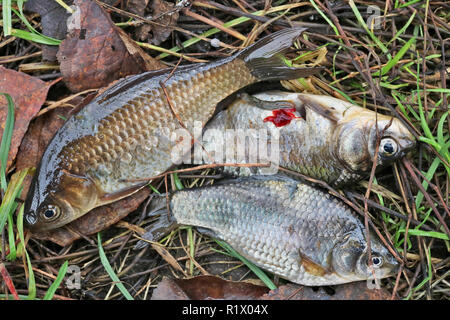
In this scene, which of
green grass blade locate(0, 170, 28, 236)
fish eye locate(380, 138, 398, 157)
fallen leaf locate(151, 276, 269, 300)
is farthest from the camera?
fallen leaf locate(151, 276, 269, 300)

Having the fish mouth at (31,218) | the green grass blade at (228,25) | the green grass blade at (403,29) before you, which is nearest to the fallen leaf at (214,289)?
the fish mouth at (31,218)

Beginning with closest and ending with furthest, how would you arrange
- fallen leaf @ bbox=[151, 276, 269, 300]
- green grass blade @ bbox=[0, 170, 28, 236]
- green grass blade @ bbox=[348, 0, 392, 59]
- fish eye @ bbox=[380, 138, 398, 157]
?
fish eye @ bbox=[380, 138, 398, 157], green grass blade @ bbox=[0, 170, 28, 236], fallen leaf @ bbox=[151, 276, 269, 300], green grass blade @ bbox=[348, 0, 392, 59]

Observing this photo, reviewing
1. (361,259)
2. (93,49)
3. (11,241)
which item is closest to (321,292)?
(361,259)

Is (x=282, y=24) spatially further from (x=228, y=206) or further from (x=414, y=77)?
(x=228, y=206)

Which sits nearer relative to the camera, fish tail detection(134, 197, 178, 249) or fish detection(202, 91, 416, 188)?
fish detection(202, 91, 416, 188)

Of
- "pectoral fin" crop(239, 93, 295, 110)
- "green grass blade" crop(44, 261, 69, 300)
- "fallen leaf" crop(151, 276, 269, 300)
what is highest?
"pectoral fin" crop(239, 93, 295, 110)

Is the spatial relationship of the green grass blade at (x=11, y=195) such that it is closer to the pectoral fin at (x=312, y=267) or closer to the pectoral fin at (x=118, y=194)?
the pectoral fin at (x=118, y=194)

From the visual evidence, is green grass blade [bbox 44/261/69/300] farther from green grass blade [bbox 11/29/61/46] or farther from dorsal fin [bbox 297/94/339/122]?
dorsal fin [bbox 297/94/339/122]

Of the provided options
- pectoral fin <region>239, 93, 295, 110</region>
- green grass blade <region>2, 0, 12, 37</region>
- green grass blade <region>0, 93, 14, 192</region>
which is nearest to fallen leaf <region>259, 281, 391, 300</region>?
pectoral fin <region>239, 93, 295, 110</region>
